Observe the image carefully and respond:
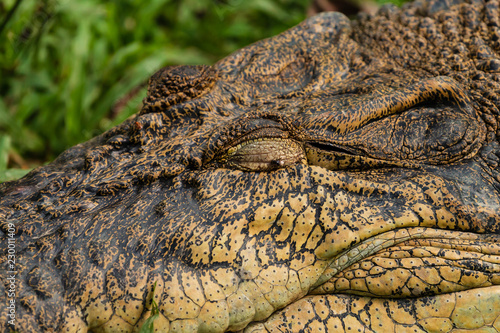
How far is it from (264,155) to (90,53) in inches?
129

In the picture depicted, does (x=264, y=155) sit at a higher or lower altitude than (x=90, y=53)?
higher

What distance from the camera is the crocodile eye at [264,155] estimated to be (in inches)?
99.5

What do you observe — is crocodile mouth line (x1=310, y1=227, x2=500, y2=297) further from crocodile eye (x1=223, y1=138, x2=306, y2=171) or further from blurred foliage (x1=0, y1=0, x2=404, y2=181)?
blurred foliage (x1=0, y1=0, x2=404, y2=181)

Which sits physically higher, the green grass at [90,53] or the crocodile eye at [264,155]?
the crocodile eye at [264,155]

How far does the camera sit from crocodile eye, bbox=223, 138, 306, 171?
253 cm

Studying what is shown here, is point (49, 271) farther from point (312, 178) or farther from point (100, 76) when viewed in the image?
point (100, 76)

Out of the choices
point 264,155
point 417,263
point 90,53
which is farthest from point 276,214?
point 90,53

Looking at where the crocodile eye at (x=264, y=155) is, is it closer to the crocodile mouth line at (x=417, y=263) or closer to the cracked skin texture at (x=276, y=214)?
the cracked skin texture at (x=276, y=214)

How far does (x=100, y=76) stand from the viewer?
5.04m

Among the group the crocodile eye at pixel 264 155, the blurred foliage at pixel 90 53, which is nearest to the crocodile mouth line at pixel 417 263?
the crocodile eye at pixel 264 155

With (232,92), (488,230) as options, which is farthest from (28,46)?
(488,230)

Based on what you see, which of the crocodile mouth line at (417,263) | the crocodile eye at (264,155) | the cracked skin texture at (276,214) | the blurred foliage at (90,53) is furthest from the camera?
the blurred foliage at (90,53)

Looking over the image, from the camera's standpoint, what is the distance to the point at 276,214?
7.87 ft

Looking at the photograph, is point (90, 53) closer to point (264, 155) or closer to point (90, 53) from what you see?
point (90, 53)
